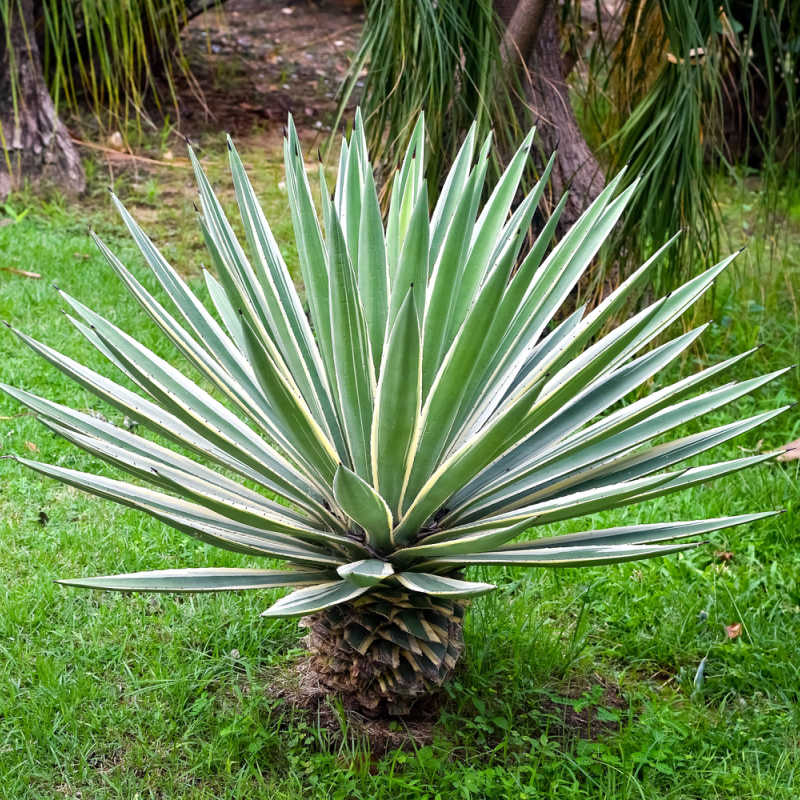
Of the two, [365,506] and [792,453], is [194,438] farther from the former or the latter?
[792,453]

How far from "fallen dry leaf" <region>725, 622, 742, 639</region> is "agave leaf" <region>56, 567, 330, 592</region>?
1295mm

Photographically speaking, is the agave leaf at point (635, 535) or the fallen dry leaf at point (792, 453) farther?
the fallen dry leaf at point (792, 453)

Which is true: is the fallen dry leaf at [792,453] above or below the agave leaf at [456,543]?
below

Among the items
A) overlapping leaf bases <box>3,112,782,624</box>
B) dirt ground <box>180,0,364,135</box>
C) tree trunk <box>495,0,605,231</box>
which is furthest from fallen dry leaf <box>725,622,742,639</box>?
dirt ground <box>180,0,364,135</box>

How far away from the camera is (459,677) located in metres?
2.64

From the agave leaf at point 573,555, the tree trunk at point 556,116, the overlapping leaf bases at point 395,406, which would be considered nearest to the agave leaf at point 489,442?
the overlapping leaf bases at point 395,406

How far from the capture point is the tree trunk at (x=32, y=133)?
5742 millimetres

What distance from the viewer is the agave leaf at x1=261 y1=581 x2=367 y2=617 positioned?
6.23ft

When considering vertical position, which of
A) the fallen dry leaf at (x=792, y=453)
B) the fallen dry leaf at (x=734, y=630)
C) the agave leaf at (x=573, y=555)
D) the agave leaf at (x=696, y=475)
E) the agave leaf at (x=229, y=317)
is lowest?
the fallen dry leaf at (x=792, y=453)

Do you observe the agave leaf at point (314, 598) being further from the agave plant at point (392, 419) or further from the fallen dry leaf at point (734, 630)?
the fallen dry leaf at point (734, 630)

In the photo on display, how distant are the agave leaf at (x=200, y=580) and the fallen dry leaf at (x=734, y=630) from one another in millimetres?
1295

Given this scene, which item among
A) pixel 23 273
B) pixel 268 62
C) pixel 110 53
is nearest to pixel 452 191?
pixel 23 273

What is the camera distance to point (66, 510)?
3.37m

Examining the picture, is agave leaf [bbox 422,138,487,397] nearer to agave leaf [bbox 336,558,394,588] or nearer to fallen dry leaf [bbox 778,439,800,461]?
agave leaf [bbox 336,558,394,588]
